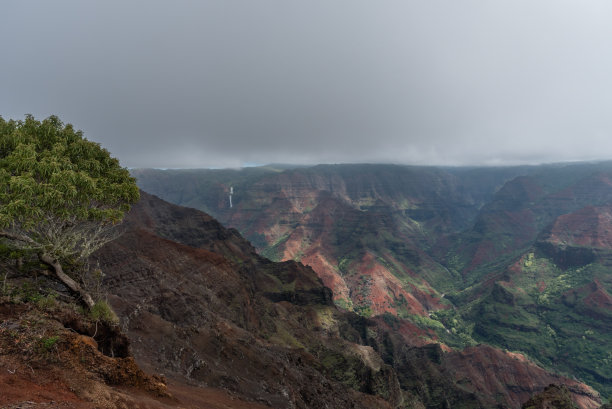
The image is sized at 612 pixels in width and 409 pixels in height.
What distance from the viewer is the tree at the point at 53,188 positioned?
33.5 ft

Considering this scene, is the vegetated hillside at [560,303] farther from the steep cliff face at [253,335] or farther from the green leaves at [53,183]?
the green leaves at [53,183]

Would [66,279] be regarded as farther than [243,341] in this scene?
No

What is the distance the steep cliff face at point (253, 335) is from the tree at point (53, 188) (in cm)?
1532

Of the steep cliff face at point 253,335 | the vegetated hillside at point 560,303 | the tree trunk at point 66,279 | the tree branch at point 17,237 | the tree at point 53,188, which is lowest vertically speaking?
the vegetated hillside at point 560,303

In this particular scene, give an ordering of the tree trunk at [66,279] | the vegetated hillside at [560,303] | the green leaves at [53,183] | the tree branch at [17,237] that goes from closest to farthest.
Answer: the green leaves at [53,183], the tree branch at [17,237], the tree trunk at [66,279], the vegetated hillside at [560,303]

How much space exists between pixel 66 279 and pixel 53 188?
4798 mm

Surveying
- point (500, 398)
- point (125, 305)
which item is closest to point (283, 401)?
point (125, 305)

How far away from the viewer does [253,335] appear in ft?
139

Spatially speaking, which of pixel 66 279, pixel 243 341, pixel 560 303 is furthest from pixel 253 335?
pixel 560 303

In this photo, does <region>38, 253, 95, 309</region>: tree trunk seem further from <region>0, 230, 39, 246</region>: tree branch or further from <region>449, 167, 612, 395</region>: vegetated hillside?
<region>449, 167, 612, 395</region>: vegetated hillside

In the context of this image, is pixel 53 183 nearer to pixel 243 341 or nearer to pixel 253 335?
pixel 243 341

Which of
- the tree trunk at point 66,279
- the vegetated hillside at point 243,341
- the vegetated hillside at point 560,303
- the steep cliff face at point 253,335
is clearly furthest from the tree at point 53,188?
the vegetated hillside at point 560,303

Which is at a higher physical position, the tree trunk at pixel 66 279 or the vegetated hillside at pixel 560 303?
the tree trunk at pixel 66 279

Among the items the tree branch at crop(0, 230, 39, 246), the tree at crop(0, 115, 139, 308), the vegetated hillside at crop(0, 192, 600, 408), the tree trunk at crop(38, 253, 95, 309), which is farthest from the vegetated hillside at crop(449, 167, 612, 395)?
the tree branch at crop(0, 230, 39, 246)
